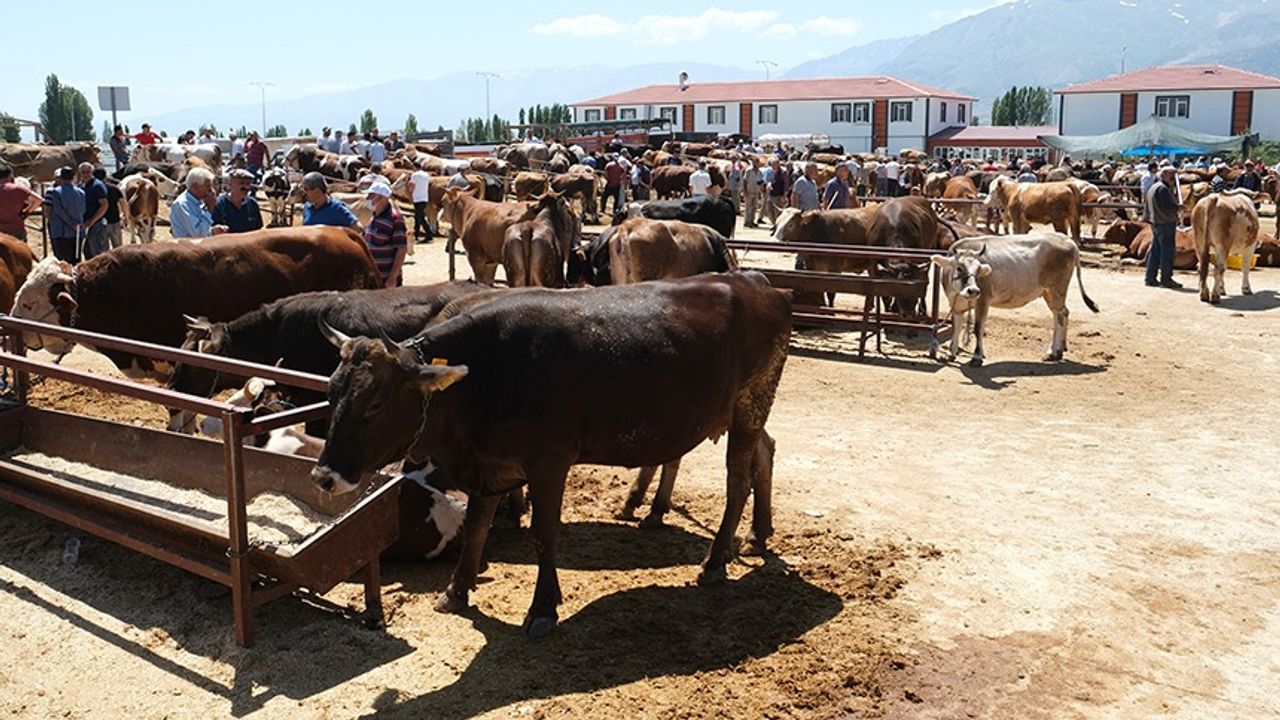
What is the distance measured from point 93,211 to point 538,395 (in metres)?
11.2

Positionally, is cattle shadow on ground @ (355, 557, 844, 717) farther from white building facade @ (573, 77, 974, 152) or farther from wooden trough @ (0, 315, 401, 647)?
white building facade @ (573, 77, 974, 152)

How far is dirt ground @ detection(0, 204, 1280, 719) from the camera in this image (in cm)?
503

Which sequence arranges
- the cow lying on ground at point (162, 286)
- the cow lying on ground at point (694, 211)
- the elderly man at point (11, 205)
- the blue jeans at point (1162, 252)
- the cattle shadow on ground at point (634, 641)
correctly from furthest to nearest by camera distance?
the cow lying on ground at point (694, 211) < the blue jeans at point (1162, 252) < the elderly man at point (11, 205) < the cow lying on ground at point (162, 286) < the cattle shadow on ground at point (634, 641)

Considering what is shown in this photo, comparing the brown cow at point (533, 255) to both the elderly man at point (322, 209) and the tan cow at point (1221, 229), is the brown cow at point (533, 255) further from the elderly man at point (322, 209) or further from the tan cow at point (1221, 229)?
the tan cow at point (1221, 229)

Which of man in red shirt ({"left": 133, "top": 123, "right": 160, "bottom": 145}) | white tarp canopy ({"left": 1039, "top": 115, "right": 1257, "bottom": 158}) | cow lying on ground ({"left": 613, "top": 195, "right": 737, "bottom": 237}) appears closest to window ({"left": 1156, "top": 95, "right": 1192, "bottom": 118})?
white tarp canopy ({"left": 1039, "top": 115, "right": 1257, "bottom": 158})

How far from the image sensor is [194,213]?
11.2 m

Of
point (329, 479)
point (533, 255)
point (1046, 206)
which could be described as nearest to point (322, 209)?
point (533, 255)

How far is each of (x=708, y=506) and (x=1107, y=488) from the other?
9.65 ft

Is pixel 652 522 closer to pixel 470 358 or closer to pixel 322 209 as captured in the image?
pixel 470 358

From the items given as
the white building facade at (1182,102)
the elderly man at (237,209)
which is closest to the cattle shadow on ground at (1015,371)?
the elderly man at (237,209)

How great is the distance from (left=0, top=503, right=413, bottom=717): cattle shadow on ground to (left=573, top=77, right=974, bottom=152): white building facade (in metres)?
74.8

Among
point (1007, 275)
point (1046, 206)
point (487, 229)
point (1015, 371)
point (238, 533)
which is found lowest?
point (1015, 371)

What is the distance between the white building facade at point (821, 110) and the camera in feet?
265

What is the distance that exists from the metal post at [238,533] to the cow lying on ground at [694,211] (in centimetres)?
1394
